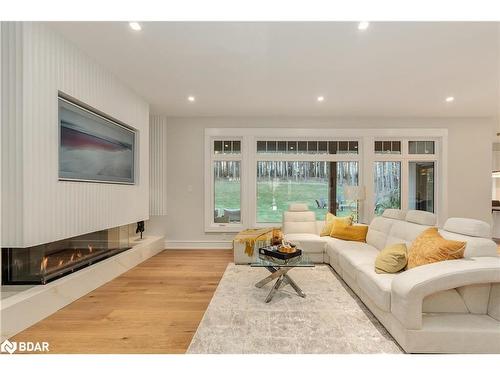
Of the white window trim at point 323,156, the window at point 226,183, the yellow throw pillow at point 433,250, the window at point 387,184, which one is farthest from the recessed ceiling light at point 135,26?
the window at point 387,184

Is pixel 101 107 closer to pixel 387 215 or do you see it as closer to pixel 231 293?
pixel 231 293

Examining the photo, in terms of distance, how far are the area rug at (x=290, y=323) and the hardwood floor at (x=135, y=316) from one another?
21 centimetres

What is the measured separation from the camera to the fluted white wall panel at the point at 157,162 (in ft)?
17.7

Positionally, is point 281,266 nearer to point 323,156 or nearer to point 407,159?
point 323,156

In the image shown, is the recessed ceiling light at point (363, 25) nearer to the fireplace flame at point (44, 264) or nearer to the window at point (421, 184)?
the fireplace flame at point (44, 264)

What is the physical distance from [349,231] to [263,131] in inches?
105

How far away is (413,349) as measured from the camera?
1.82 metres

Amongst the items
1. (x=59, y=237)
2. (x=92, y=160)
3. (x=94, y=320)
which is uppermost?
(x=92, y=160)

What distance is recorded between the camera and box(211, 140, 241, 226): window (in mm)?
5602

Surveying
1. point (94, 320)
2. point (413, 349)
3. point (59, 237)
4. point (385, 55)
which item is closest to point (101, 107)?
point (59, 237)

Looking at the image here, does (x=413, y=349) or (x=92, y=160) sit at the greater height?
(x=92, y=160)

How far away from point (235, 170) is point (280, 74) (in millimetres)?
2564

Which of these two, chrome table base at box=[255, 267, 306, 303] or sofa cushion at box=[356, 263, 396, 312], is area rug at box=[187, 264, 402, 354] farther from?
sofa cushion at box=[356, 263, 396, 312]

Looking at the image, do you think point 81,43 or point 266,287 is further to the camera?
point 266,287
